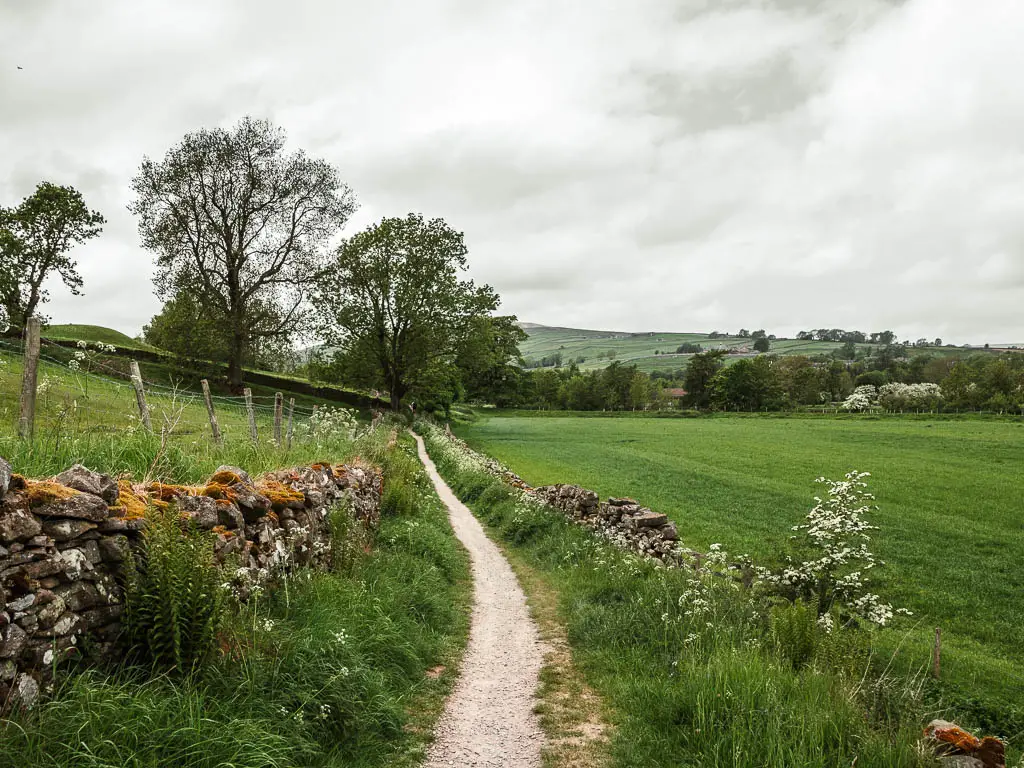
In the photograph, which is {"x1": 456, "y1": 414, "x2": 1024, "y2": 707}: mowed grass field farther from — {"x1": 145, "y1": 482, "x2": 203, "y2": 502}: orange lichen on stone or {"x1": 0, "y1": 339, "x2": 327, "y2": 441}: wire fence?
{"x1": 0, "y1": 339, "x2": 327, "y2": 441}: wire fence

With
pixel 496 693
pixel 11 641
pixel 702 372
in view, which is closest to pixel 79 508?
pixel 11 641

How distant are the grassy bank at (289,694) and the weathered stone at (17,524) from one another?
0.98m

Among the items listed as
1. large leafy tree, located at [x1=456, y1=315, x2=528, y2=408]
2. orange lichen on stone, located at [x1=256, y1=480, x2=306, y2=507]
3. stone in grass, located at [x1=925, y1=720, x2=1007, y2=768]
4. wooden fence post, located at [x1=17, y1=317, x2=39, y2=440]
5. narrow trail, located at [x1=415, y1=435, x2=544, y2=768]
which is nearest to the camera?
stone in grass, located at [x1=925, y1=720, x2=1007, y2=768]

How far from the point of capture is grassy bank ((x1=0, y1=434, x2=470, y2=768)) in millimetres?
3303

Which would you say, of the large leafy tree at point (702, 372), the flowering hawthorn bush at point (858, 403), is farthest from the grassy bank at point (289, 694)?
the large leafy tree at point (702, 372)

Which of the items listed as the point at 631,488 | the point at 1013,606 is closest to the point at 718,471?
the point at 631,488

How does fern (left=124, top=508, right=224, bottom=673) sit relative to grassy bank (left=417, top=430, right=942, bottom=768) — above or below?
above

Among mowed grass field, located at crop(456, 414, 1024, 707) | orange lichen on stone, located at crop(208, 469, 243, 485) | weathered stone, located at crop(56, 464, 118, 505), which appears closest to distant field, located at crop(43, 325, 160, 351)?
mowed grass field, located at crop(456, 414, 1024, 707)

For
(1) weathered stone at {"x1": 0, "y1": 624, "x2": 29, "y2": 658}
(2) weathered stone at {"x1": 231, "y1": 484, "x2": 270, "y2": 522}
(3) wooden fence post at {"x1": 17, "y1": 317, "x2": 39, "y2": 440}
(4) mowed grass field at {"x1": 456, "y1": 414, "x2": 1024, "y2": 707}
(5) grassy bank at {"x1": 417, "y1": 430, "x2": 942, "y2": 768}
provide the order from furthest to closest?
(4) mowed grass field at {"x1": 456, "y1": 414, "x2": 1024, "y2": 707}
(3) wooden fence post at {"x1": 17, "y1": 317, "x2": 39, "y2": 440}
(2) weathered stone at {"x1": 231, "y1": 484, "x2": 270, "y2": 522}
(5) grassy bank at {"x1": 417, "y1": 430, "x2": 942, "y2": 768}
(1) weathered stone at {"x1": 0, "y1": 624, "x2": 29, "y2": 658}

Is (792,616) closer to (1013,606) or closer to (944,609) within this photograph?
(944,609)

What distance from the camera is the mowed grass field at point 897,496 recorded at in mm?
9930

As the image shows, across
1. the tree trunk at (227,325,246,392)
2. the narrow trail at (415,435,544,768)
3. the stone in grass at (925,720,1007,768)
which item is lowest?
the narrow trail at (415,435,544,768)

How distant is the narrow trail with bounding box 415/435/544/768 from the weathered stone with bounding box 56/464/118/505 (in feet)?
11.4

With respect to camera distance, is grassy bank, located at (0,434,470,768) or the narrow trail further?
the narrow trail
